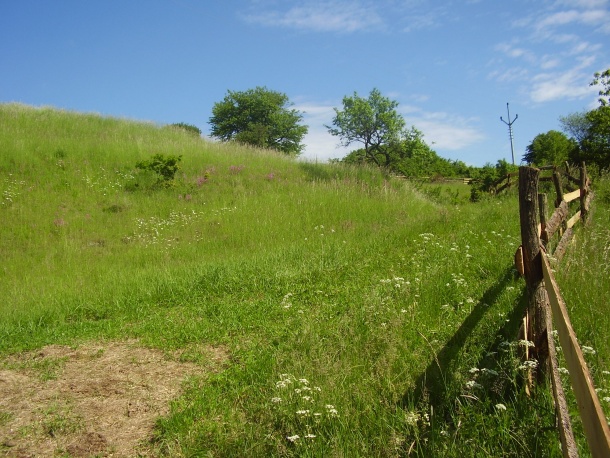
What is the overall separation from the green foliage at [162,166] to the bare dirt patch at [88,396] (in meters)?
9.64

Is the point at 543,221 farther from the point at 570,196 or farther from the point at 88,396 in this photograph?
the point at 88,396

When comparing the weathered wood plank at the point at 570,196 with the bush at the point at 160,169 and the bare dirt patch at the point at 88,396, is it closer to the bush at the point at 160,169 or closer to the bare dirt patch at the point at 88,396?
the bare dirt patch at the point at 88,396

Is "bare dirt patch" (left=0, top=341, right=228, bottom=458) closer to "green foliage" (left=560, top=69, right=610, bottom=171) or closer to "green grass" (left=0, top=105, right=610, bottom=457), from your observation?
"green grass" (left=0, top=105, right=610, bottom=457)

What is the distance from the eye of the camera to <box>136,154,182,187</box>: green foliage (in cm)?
1523

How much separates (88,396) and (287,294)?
9.36 feet

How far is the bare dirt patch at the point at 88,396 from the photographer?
3980mm

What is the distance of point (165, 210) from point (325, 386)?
10.7 m

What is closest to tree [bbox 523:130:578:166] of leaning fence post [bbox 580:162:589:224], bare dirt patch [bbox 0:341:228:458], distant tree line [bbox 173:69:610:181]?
distant tree line [bbox 173:69:610:181]

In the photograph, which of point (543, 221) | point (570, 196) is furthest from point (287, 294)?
point (570, 196)

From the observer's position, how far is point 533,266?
3.41 meters

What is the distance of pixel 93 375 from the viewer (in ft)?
17.4

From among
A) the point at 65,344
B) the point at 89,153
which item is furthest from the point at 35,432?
the point at 89,153

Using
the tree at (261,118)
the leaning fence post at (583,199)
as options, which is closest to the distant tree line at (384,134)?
the tree at (261,118)

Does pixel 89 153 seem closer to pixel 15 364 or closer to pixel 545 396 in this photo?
pixel 15 364
